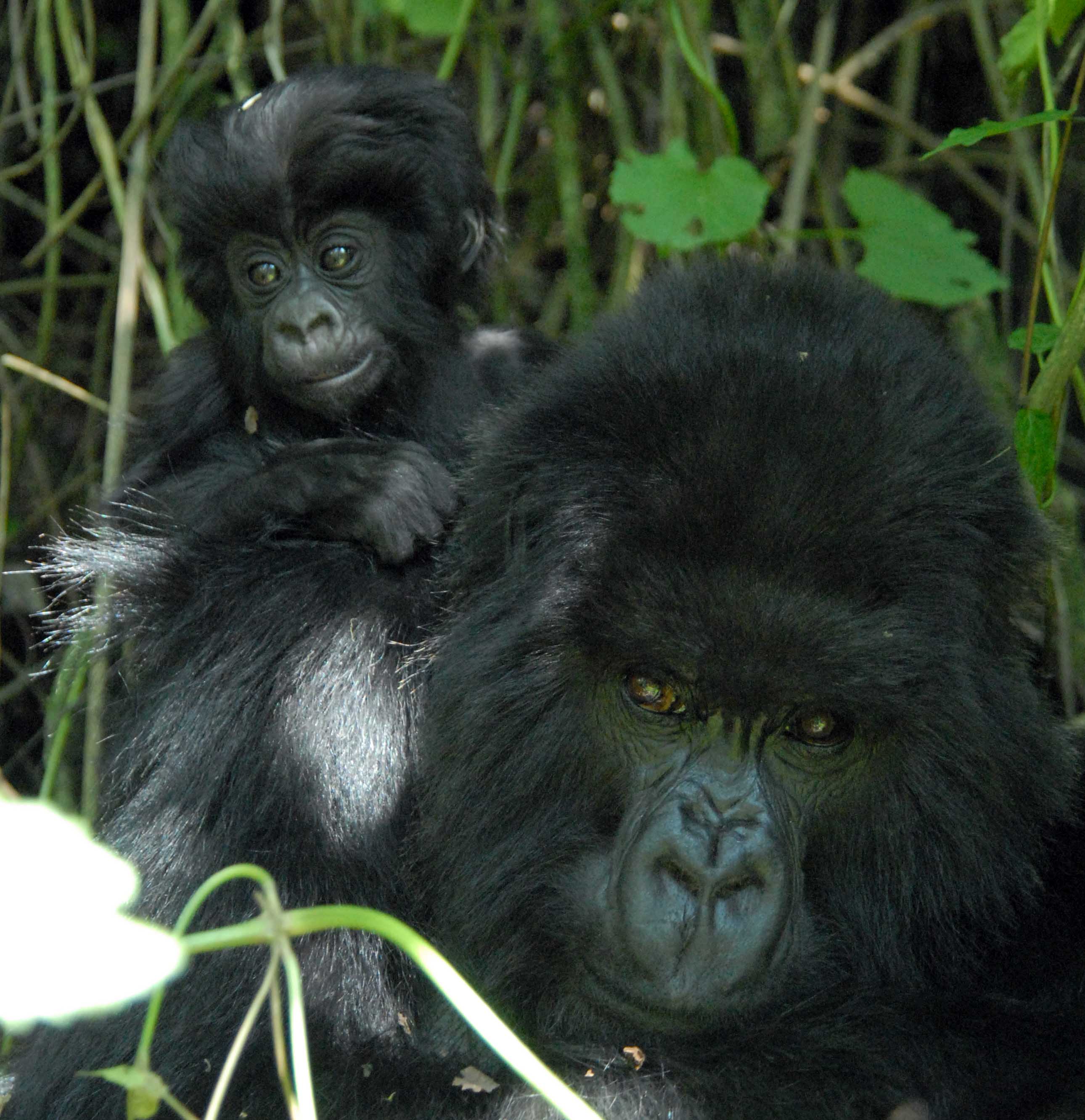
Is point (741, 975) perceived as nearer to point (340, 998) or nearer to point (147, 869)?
point (340, 998)

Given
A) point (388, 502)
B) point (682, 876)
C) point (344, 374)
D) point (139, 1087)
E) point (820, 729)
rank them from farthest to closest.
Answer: point (344, 374)
point (388, 502)
point (820, 729)
point (682, 876)
point (139, 1087)

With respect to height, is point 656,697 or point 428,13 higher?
point 428,13

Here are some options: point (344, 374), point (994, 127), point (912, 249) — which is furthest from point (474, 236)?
point (994, 127)

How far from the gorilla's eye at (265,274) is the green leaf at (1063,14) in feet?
6.50

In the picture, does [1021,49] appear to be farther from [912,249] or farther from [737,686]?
[737,686]

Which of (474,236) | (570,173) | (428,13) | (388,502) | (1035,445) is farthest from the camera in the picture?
(570,173)

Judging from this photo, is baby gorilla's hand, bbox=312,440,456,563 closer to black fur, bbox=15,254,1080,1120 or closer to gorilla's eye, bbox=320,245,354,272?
black fur, bbox=15,254,1080,1120

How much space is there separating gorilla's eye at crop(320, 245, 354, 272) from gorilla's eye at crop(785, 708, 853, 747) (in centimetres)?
205

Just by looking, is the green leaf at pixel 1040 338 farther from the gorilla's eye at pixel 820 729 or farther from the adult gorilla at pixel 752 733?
the gorilla's eye at pixel 820 729

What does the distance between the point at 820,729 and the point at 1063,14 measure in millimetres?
1631

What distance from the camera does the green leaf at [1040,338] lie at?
9.93ft

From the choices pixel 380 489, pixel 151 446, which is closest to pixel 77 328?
pixel 151 446

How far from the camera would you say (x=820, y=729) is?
95.6 inches

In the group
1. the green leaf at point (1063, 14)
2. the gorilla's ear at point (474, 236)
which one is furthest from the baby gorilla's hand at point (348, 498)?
the green leaf at point (1063, 14)
